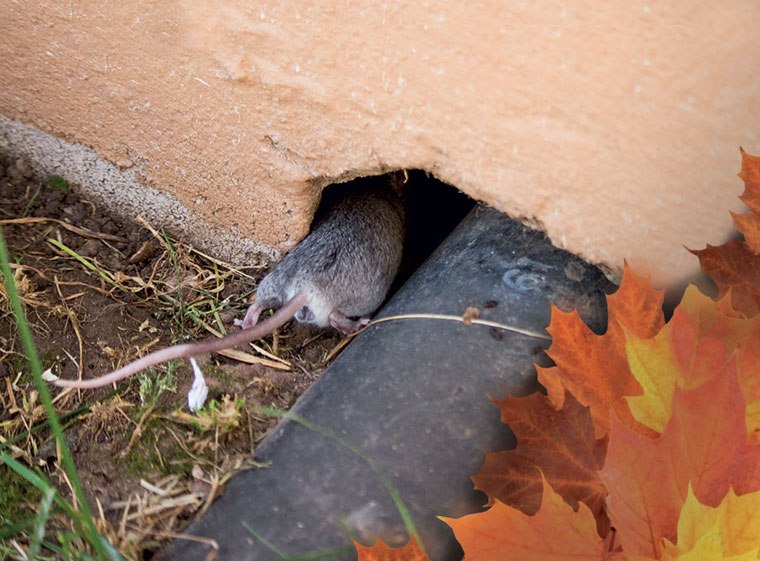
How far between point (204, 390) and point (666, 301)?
3.69 feet

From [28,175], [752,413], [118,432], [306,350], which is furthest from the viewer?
[28,175]

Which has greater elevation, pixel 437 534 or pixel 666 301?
pixel 666 301

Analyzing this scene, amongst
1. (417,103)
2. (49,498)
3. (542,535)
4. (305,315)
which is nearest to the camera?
(542,535)

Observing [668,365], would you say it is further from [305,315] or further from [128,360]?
[128,360]

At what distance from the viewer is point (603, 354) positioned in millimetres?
1245

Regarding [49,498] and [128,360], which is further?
[128,360]

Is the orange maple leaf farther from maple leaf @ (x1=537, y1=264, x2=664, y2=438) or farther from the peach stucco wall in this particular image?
maple leaf @ (x1=537, y1=264, x2=664, y2=438)

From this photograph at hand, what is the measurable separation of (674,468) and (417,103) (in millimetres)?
1061

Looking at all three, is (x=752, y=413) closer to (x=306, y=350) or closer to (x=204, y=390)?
(x=204, y=390)

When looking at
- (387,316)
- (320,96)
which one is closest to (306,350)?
(387,316)

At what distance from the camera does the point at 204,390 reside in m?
1.64

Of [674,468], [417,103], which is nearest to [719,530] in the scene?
[674,468]

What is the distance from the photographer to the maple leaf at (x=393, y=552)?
1.15m

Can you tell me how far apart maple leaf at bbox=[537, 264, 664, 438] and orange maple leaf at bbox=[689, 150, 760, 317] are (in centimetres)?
21
